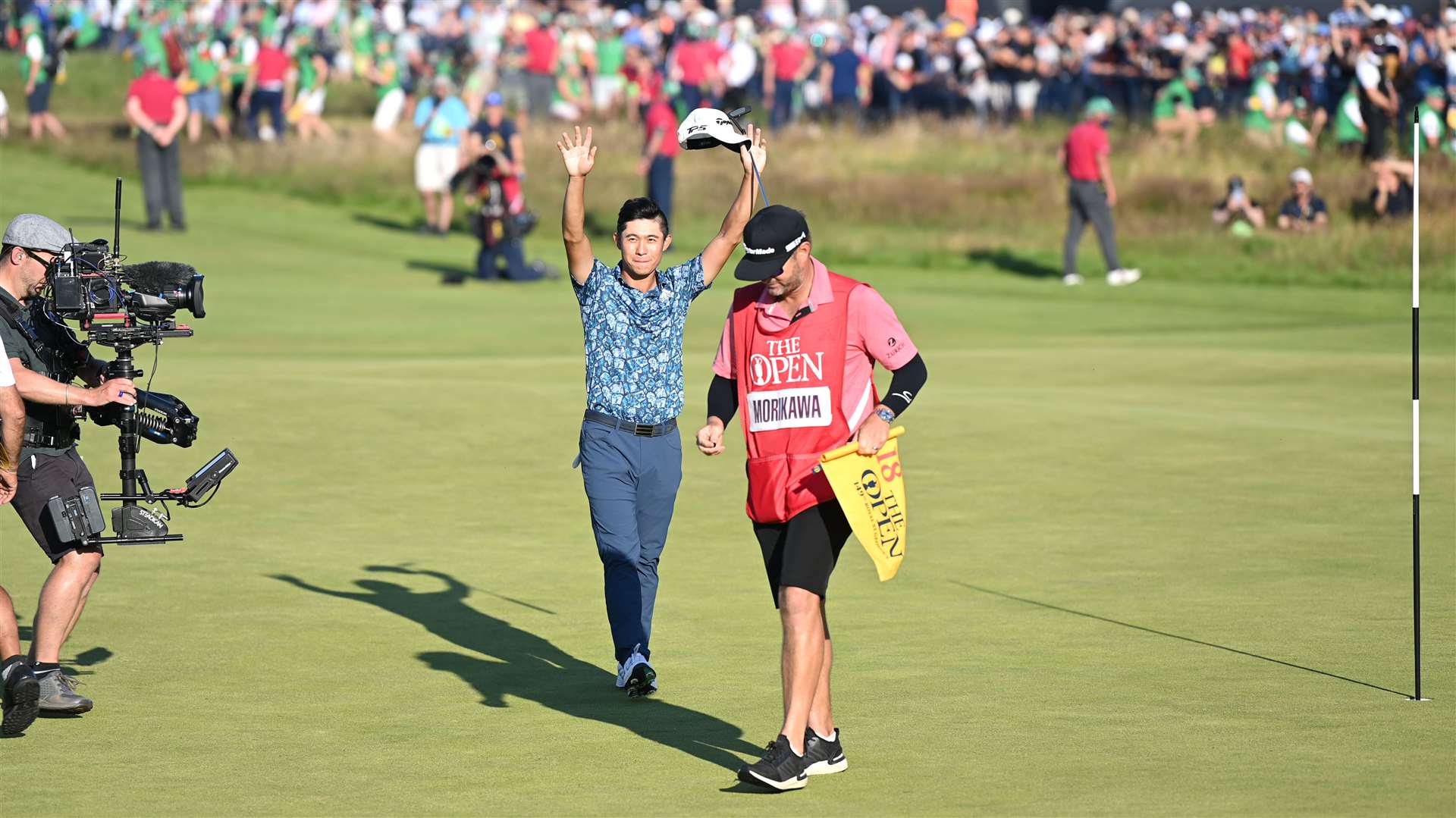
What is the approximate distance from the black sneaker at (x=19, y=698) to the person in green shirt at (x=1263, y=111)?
30.8 metres

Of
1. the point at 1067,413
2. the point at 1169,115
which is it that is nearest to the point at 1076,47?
the point at 1169,115

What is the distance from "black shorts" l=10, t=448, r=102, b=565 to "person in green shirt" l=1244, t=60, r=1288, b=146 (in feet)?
99.4

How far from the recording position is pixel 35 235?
865cm

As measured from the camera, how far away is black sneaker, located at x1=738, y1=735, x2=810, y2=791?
7496mm

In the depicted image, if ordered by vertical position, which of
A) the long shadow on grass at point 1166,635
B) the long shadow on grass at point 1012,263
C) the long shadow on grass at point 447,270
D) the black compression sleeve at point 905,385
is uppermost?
the black compression sleeve at point 905,385

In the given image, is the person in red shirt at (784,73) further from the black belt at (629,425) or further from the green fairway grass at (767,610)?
the black belt at (629,425)

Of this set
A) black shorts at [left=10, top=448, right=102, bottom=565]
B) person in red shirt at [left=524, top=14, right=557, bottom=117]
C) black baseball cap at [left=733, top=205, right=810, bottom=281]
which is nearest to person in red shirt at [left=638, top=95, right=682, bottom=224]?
person in red shirt at [left=524, top=14, right=557, bottom=117]

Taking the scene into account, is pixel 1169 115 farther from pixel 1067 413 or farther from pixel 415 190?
pixel 1067 413

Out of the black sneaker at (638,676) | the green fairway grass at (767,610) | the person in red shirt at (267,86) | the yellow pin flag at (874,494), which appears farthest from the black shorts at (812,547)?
the person in red shirt at (267,86)

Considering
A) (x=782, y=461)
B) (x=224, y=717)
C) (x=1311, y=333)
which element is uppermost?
(x=782, y=461)

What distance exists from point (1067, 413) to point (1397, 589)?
683 centimetres

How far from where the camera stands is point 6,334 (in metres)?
8.52

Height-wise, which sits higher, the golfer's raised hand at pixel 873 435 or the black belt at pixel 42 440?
the golfer's raised hand at pixel 873 435

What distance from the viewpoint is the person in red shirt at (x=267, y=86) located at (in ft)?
128
